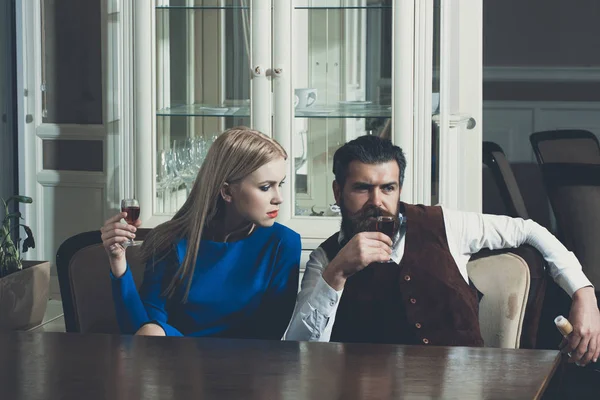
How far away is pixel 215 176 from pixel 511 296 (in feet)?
2.35

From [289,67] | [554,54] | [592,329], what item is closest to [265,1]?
[289,67]

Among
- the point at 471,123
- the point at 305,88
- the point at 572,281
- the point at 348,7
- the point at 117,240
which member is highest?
the point at 348,7

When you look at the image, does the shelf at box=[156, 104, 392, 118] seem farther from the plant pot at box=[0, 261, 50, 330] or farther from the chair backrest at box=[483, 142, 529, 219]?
the plant pot at box=[0, 261, 50, 330]

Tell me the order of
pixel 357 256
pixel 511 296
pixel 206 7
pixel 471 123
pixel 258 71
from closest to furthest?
pixel 357 256 → pixel 511 296 → pixel 258 71 → pixel 206 7 → pixel 471 123

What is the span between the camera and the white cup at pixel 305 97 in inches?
134

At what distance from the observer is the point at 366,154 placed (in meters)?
2.22

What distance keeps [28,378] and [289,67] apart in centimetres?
202

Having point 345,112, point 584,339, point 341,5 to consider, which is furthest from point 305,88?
point 584,339

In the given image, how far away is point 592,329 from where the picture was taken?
6.62ft

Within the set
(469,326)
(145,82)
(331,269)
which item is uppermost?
(145,82)

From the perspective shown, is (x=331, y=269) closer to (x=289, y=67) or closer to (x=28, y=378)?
(x=28, y=378)

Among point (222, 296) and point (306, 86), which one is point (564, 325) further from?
point (306, 86)

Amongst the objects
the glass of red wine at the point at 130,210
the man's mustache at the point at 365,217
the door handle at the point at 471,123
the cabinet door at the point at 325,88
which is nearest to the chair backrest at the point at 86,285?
the glass of red wine at the point at 130,210

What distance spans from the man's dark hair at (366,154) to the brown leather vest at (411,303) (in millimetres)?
186
